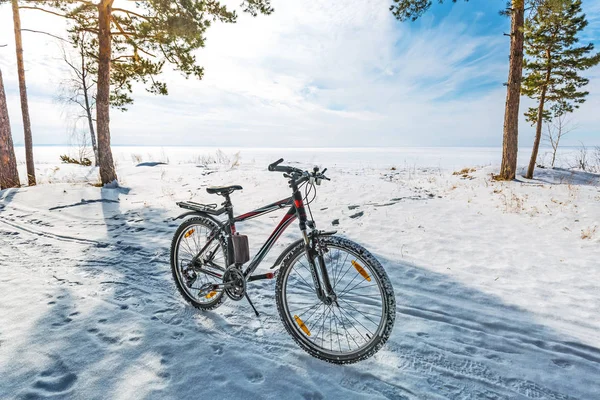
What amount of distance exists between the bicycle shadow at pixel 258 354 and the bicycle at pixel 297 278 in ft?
0.72

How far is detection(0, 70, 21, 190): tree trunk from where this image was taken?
35.0 feet

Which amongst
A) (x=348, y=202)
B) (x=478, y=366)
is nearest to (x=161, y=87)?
(x=348, y=202)

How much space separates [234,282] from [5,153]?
41.3ft

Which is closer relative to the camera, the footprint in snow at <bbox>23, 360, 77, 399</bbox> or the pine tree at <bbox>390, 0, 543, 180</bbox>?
the footprint in snow at <bbox>23, 360, 77, 399</bbox>

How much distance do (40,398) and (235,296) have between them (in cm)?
159

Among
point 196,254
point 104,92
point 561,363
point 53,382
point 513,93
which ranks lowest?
point 561,363

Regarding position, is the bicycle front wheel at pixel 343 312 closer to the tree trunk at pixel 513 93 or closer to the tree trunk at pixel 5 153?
the tree trunk at pixel 5 153

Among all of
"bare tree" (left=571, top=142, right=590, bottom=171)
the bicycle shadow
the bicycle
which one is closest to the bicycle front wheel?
the bicycle

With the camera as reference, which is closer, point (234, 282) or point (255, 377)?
point (255, 377)

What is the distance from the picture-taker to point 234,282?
314 centimetres

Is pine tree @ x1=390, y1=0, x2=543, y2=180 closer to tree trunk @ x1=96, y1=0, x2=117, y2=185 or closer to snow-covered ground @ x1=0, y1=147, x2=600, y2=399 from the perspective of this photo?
snow-covered ground @ x1=0, y1=147, x2=600, y2=399

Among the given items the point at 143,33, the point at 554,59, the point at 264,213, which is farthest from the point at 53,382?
the point at 554,59

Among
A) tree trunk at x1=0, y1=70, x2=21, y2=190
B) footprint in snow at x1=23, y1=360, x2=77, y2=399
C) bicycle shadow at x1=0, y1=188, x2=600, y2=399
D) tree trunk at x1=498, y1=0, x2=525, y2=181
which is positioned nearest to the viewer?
footprint in snow at x1=23, y1=360, x2=77, y2=399

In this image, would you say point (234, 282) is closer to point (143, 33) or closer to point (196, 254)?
point (196, 254)
